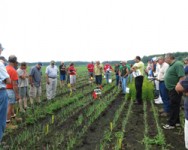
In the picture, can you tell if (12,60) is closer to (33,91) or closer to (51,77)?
(33,91)

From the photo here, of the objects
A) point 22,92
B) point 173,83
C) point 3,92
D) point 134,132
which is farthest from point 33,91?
point 173,83

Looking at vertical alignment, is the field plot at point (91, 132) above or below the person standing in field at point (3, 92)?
below

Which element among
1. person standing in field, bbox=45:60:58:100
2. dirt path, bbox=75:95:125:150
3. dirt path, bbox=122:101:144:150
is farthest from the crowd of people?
dirt path, bbox=75:95:125:150

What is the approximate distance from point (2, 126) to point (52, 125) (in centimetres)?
257

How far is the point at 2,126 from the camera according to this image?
4484 mm

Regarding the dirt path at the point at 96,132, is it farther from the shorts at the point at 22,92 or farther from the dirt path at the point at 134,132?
the shorts at the point at 22,92

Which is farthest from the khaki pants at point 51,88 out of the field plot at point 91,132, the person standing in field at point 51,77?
the field plot at point 91,132

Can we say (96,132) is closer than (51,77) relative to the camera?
Yes

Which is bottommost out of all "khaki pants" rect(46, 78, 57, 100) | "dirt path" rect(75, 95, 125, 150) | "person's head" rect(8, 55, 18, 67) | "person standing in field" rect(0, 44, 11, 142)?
"dirt path" rect(75, 95, 125, 150)

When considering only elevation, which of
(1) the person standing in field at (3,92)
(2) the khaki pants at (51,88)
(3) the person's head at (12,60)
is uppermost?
(3) the person's head at (12,60)

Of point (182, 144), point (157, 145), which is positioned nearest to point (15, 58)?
point (157, 145)

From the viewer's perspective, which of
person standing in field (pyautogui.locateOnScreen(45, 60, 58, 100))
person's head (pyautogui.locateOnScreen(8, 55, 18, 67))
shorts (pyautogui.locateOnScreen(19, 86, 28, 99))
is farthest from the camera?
person standing in field (pyautogui.locateOnScreen(45, 60, 58, 100))

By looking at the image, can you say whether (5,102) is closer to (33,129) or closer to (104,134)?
(33,129)

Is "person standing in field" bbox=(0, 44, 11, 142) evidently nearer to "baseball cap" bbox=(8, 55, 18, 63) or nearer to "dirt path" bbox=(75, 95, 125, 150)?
"dirt path" bbox=(75, 95, 125, 150)
